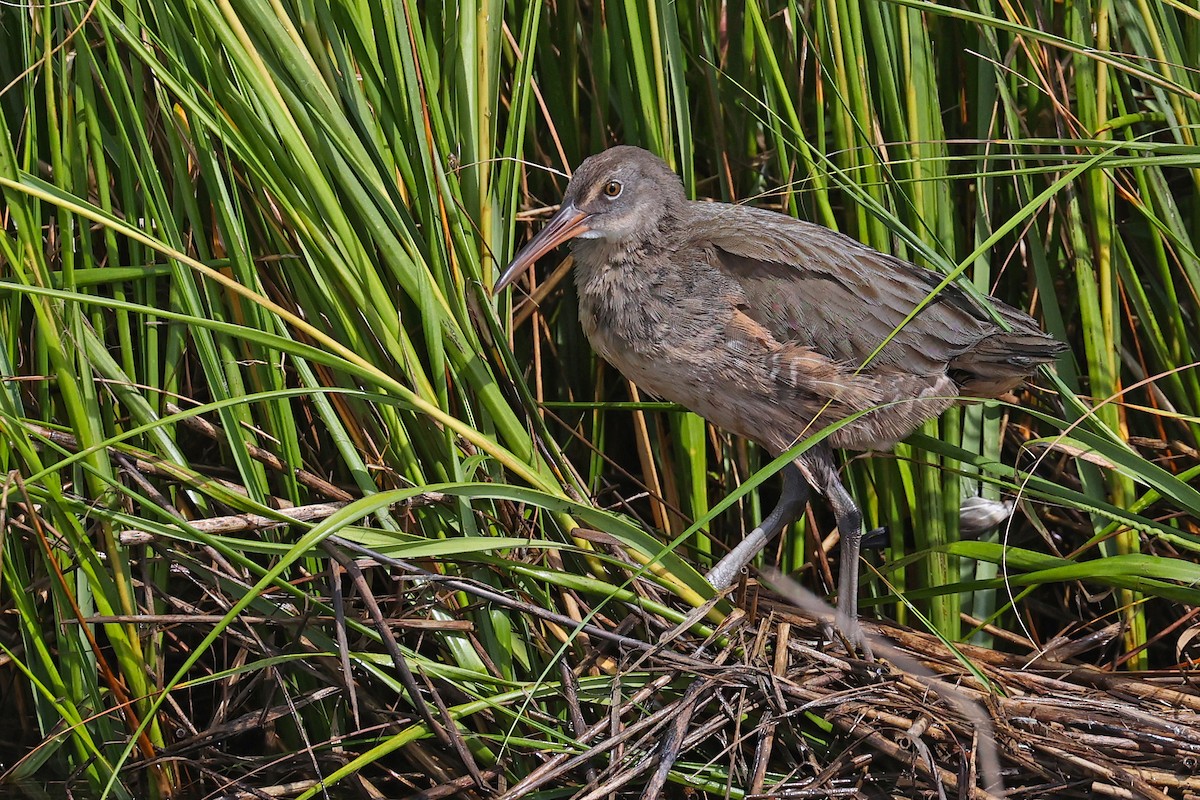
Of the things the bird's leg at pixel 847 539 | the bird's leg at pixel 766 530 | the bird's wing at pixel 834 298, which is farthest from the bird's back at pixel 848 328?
the bird's leg at pixel 766 530

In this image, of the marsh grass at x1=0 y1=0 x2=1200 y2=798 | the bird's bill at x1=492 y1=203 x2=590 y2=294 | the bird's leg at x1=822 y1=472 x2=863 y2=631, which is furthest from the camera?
the bird's leg at x1=822 y1=472 x2=863 y2=631

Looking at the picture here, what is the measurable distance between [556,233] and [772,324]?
24.6 inches

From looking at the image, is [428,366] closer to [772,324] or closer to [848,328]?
[772,324]

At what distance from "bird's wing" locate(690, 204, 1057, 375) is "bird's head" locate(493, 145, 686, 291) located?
173 mm

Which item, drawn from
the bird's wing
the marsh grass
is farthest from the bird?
the marsh grass

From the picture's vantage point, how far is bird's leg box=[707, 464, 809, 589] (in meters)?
3.29

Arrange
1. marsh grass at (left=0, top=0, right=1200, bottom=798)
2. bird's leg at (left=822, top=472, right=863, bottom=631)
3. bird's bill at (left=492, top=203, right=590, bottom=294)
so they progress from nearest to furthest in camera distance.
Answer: marsh grass at (left=0, top=0, right=1200, bottom=798) → bird's bill at (left=492, top=203, right=590, bottom=294) → bird's leg at (left=822, top=472, right=863, bottom=631)

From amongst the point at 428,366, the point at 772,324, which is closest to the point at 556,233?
the point at 428,366

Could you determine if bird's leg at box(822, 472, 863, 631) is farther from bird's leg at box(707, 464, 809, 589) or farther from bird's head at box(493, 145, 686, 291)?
bird's head at box(493, 145, 686, 291)

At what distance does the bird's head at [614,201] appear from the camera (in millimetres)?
3215

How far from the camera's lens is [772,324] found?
10.5ft

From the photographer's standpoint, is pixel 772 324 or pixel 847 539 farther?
pixel 847 539

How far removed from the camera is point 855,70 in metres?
3.18

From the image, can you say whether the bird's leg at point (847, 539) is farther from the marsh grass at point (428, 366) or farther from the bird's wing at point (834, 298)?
the bird's wing at point (834, 298)
